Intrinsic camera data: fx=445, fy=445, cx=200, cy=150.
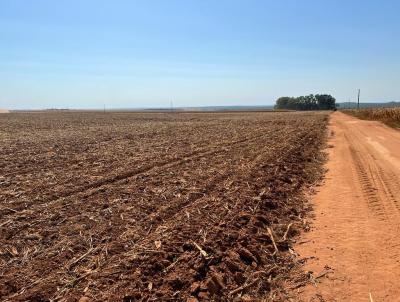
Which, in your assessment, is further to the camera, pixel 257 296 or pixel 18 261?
pixel 18 261

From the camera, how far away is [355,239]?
6.79 metres

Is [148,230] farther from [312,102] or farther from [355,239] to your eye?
[312,102]

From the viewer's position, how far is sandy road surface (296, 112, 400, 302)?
509 cm

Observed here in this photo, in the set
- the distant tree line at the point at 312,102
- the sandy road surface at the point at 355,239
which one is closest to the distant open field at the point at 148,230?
the sandy road surface at the point at 355,239

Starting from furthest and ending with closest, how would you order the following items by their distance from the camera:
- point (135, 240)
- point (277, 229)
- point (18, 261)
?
point (277, 229) → point (135, 240) → point (18, 261)

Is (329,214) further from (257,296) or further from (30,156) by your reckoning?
(30,156)

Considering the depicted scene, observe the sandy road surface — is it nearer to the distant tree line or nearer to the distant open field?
the distant open field

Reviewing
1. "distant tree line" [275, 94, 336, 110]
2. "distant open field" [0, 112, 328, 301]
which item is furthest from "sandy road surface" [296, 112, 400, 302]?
"distant tree line" [275, 94, 336, 110]

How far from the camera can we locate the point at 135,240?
6250 millimetres

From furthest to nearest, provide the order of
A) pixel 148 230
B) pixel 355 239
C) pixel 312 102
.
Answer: pixel 312 102 → pixel 355 239 → pixel 148 230

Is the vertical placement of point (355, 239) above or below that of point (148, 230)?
below

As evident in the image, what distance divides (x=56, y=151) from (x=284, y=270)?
12850 mm

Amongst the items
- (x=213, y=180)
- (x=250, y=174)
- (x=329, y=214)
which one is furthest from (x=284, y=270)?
(x=250, y=174)

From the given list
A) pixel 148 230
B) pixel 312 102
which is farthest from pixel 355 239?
pixel 312 102
